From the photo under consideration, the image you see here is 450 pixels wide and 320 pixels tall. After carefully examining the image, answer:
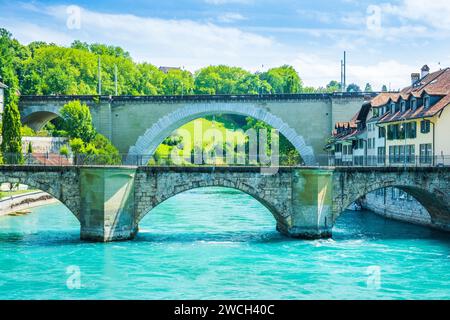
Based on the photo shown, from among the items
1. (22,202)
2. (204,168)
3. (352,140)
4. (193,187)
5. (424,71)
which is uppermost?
(424,71)

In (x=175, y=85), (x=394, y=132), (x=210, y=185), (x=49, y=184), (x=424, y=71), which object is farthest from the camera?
(x=175, y=85)

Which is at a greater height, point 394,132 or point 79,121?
point 79,121

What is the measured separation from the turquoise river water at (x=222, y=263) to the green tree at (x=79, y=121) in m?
15.2

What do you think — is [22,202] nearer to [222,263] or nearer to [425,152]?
[222,263]

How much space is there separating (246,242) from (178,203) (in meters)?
24.1

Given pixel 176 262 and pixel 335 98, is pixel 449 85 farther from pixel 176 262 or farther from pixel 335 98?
pixel 176 262

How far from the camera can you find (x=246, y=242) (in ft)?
130

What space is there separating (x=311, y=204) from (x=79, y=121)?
30.4 meters

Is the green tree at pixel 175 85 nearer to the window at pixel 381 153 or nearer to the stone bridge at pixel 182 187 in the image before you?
the window at pixel 381 153

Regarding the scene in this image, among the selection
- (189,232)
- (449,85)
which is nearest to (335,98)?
(449,85)

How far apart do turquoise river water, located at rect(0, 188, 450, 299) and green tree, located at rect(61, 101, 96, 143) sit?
15165 mm

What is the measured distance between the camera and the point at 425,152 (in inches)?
1844

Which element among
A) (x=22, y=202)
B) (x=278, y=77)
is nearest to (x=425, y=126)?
(x=22, y=202)

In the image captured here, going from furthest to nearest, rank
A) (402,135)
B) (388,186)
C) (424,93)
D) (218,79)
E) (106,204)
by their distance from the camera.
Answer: (218,79) < (402,135) < (424,93) < (388,186) < (106,204)
